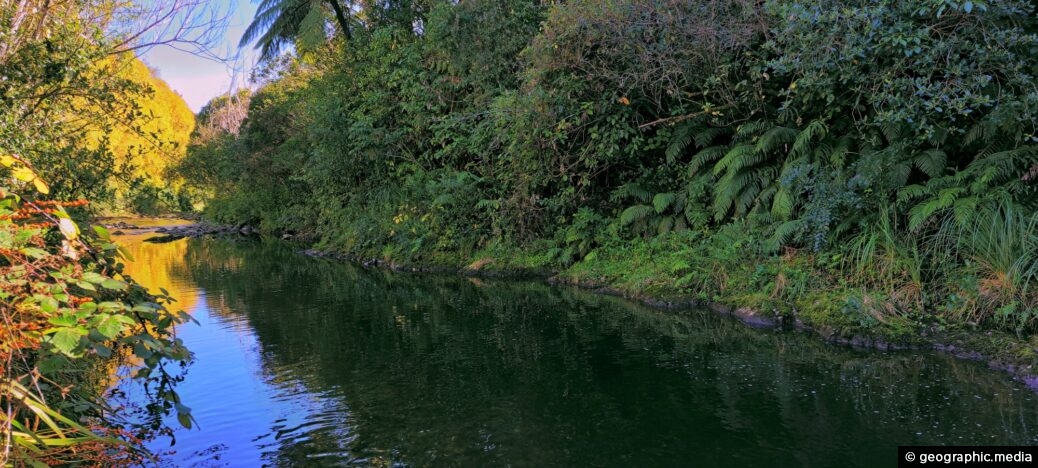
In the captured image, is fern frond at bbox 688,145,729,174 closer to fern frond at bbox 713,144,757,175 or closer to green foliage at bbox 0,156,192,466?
fern frond at bbox 713,144,757,175

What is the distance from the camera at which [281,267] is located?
18188 millimetres

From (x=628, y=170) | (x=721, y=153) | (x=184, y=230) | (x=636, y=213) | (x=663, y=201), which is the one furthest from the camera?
(x=184, y=230)

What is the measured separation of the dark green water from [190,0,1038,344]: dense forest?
133cm

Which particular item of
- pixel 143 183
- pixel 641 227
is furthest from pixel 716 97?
pixel 143 183

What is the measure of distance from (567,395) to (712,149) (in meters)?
7.15

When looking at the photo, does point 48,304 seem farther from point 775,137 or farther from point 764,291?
point 775,137

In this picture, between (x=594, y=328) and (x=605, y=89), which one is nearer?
(x=594, y=328)

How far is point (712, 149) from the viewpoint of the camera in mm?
11867

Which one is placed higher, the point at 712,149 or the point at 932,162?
the point at 712,149

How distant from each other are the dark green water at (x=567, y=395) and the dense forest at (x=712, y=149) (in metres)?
1.33

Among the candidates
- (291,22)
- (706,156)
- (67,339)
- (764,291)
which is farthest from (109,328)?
(291,22)

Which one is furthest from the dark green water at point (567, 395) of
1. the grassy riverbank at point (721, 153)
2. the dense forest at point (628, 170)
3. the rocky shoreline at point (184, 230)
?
the rocky shoreline at point (184, 230)

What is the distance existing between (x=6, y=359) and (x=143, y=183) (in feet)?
20.5

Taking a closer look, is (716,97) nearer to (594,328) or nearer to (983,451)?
(594,328)
